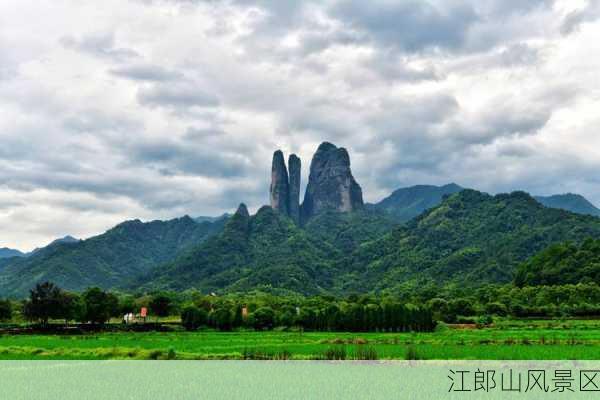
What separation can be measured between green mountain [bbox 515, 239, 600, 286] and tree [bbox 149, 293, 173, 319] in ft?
227

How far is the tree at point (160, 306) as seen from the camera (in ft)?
305

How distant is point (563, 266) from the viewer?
389 ft

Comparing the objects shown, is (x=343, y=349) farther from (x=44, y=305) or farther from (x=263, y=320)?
(x=44, y=305)

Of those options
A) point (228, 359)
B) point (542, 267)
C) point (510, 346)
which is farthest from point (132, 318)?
point (542, 267)

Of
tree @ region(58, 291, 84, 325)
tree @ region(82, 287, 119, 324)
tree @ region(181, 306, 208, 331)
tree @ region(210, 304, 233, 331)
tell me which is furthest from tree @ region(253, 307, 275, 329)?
tree @ region(58, 291, 84, 325)

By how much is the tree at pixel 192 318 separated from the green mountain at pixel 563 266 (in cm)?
6927

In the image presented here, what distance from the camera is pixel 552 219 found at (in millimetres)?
180125

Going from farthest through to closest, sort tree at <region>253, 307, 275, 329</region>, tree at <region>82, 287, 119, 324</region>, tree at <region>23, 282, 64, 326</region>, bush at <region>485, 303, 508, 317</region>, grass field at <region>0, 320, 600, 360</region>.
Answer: bush at <region>485, 303, 508, 317</region>, tree at <region>82, 287, 119, 324</region>, tree at <region>253, 307, 275, 329</region>, tree at <region>23, 282, 64, 326</region>, grass field at <region>0, 320, 600, 360</region>

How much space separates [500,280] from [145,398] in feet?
450

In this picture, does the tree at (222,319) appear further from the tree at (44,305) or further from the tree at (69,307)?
the tree at (44,305)

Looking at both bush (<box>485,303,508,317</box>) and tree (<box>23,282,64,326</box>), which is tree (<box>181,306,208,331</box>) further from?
bush (<box>485,303,508,317</box>)

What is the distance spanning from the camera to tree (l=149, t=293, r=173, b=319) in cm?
9297

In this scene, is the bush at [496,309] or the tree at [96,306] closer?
the tree at [96,306]

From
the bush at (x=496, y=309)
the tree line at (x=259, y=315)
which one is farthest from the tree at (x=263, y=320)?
the bush at (x=496, y=309)
